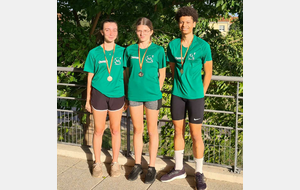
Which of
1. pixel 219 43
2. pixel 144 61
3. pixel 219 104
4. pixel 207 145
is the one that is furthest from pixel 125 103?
pixel 219 43

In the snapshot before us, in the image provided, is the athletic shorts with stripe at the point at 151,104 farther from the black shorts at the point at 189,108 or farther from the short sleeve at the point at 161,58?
the short sleeve at the point at 161,58

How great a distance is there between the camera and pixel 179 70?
3514 millimetres

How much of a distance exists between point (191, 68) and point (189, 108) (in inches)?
18.3

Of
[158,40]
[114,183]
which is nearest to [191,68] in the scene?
[114,183]

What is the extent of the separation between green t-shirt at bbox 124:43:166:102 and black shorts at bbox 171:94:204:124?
0.76 ft

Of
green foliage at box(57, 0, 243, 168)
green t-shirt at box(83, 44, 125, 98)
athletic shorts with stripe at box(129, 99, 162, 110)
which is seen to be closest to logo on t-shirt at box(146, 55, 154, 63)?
green t-shirt at box(83, 44, 125, 98)

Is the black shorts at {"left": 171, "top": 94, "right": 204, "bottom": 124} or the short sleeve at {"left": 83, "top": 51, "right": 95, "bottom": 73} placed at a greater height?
the short sleeve at {"left": 83, "top": 51, "right": 95, "bottom": 73}

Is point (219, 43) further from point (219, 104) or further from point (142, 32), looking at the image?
point (142, 32)

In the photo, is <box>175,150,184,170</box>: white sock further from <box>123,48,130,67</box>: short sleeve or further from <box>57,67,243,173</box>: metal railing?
<box>123,48,130,67</box>: short sleeve

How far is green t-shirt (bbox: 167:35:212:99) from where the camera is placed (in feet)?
11.3

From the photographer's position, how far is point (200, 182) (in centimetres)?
379

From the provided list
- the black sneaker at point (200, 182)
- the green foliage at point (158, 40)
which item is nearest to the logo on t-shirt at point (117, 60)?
the black sneaker at point (200, 182)
